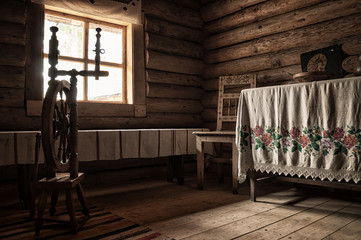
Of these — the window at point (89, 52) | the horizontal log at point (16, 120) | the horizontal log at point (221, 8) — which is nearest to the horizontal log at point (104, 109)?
the window at point (89, 52)

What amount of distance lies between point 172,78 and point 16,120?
2353 mm

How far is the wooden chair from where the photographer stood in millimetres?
3215

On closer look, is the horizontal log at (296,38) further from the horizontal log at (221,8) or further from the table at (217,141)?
the table at (217,141)

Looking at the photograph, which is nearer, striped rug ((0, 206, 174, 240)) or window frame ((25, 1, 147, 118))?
striped rug ((0, 206, 174, 240))

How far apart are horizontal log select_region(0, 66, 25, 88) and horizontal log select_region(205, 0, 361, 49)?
2.98 meters

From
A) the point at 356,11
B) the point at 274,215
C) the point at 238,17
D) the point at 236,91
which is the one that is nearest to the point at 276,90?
the point at 274,215

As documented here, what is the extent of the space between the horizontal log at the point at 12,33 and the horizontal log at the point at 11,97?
0.56 m

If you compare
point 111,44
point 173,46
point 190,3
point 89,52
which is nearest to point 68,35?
point 89,52

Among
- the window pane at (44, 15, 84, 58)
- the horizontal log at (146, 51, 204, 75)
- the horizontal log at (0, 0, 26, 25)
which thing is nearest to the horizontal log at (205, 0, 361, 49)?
the horizontal log at (146, 51, 204, 75)

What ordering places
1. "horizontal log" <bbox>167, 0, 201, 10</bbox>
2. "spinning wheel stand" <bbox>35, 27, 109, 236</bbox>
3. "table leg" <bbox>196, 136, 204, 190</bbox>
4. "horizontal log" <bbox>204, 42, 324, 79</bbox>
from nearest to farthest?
"spinning wheel stand" <bbox>35, 27, 109, 236</bbox>, "table leg" <bbox>196, 136, 204, 190</bbox>, "horizontal log" <bbox>204, 42, 324, 79</bbox>, "horizontal log" <bbox>167, 0, 201, 10</bbox>

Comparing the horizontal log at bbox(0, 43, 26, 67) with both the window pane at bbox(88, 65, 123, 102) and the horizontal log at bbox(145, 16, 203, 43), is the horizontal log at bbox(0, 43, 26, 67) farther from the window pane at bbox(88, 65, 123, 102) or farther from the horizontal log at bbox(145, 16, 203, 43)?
the horizontal log at bbox(145, 16, 203, 43)

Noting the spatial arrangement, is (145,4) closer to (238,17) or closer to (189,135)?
(238,17)

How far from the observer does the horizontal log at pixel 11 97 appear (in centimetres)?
324

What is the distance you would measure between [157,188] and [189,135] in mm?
812
